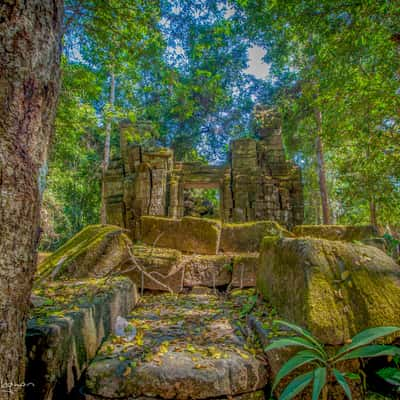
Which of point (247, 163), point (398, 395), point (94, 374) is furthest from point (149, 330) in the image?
point (247, 163)

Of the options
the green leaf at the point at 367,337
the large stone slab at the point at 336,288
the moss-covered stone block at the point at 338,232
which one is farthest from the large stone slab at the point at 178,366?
the moss-covered stone block at the point at 338,232

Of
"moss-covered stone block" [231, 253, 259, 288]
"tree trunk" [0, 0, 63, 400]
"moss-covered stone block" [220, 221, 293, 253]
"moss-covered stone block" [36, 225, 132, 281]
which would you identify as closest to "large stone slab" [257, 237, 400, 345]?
"tree trunk" [0, 0, 63, 400]

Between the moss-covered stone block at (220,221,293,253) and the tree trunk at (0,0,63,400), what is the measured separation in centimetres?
364

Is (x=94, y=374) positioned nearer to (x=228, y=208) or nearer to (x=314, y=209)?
(x=228, y=208)

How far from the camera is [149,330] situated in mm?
2217

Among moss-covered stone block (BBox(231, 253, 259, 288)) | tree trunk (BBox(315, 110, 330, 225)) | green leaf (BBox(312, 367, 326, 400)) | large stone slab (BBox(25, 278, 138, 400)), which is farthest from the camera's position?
tree trunk (BBox(315, 110, 330, 225))

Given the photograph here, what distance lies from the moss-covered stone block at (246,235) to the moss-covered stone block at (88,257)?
1749mm

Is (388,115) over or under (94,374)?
over

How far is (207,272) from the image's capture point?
404 cm

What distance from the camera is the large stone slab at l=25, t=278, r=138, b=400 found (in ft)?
4.37

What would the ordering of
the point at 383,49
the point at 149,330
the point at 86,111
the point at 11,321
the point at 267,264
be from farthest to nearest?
the point at 86,111 → the point at 383,49 → the point at 267,264 → the point at 149,330 → the point at 11,321

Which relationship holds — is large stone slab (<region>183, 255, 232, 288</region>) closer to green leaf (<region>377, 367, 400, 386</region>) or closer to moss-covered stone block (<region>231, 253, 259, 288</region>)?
moss-covered stone block (<region>231, 253, 259, 288</region>)

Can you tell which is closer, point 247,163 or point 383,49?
point 383,49

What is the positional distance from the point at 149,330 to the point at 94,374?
2.46 ft
